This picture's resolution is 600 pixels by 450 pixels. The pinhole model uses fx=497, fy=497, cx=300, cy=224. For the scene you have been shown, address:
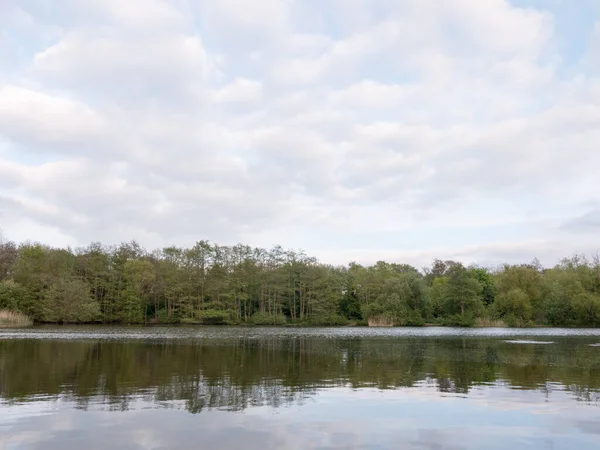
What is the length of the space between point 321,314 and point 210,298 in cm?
1939

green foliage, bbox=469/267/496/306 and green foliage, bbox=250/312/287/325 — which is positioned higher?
green foliage, bbox=469/267/496/306

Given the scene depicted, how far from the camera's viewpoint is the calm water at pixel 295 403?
1031 cm

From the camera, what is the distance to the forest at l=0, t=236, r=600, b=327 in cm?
7462

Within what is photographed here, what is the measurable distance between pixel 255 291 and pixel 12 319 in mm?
37722

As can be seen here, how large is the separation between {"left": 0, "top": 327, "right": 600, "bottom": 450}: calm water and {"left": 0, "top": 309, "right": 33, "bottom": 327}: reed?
144 ft

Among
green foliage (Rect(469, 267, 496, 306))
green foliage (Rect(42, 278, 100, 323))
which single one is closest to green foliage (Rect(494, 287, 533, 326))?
green foliage (Rect(469, 267, 496, 306))

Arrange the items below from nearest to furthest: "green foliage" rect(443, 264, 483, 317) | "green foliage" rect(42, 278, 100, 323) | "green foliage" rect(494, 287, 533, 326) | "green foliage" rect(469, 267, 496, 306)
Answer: "green foliage" rect(42, 278, 100, 323), "green foliage" rect(494, 287, 533, 326), "green foliage" rect(443, 264, 483, 317), "green foliage" rect(469, 267, 496, 306)

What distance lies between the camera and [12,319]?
6412cm

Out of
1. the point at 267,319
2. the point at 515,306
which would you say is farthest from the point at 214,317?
the point at 515,306

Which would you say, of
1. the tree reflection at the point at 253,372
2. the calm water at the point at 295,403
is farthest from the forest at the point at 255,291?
the calm water at the point at 295,403

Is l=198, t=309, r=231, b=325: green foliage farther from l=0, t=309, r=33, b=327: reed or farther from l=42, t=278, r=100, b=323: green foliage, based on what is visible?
l=0, t=309, r=33, b=327: reed

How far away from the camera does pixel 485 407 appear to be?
13.7 meters

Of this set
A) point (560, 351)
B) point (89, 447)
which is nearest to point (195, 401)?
point (89, 447)

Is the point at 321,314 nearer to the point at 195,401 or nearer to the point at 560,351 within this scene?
the point at 560,351
